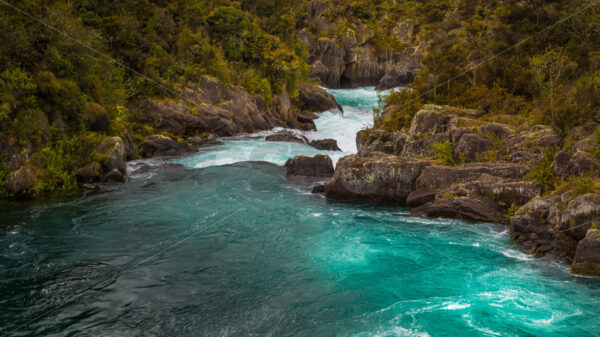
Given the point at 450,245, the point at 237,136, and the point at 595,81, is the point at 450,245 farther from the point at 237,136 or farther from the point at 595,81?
the point at 237,136

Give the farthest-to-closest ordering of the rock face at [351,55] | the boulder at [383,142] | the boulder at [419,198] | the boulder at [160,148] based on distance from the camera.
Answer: the rock face at [351,55], the boulder at [160,148], the boulder at [383,142], the boulder at [419,198]

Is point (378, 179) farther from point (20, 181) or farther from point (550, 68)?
point (20, 181)

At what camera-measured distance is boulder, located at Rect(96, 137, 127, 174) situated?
19.1 meters

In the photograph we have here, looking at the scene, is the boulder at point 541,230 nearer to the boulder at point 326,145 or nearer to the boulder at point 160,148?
the boulder at point 326,145

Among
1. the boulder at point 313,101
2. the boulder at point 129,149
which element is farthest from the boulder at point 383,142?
the boulder at point 313,101

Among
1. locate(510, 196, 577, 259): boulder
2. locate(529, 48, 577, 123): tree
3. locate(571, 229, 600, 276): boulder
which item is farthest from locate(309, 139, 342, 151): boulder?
locate(571, 229, 600, 276): boulder

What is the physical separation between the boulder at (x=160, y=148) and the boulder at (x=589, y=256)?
19559mm

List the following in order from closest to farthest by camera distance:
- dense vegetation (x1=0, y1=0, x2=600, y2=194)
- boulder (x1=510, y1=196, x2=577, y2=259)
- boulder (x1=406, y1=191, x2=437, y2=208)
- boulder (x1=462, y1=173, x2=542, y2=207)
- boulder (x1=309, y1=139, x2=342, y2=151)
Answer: boulder (x1=510, y1=196, x2=577, y2=259) → boulder (x1=462, y1=173, x2=542, y2=207) → boulder (x1=406, y1=191, x2=437, y2=208) → dense vegetation (x1=0, y1=0, x2=600, y2=194) → boulder (x1=309, y1=139, x2=342, y2=151)

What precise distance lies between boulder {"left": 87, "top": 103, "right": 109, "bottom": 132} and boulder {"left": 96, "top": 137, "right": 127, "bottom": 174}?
1778mm

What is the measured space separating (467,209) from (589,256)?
13.6ft

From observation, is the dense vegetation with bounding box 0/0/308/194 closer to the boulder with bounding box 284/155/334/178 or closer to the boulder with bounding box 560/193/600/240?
the boulder with bounding box 284/155/334/178

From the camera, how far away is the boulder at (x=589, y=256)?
30.9 ft

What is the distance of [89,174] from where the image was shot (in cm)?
1842

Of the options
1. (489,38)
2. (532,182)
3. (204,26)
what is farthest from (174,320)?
(204,26)
